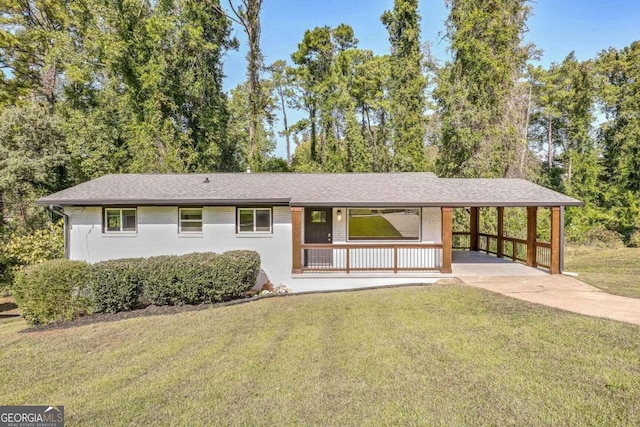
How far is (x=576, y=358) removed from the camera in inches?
185

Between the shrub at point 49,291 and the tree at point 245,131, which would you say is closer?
the shrub at point 49,291

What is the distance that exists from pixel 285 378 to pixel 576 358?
4130mm

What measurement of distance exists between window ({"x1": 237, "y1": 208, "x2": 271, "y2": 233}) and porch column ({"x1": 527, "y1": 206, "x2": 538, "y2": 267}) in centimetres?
899

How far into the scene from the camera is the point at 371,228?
37.0 ft

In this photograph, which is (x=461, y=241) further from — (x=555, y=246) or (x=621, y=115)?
(x=621, y=115)

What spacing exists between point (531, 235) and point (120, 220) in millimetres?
14119

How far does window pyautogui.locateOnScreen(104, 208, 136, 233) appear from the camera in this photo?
1103 centimetres

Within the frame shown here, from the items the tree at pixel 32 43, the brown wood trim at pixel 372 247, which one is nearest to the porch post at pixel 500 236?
the brown wood trim at pixel 372 247

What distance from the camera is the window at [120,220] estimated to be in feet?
36.2

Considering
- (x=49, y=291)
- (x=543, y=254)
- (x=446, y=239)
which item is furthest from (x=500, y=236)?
(x=49, y=291)

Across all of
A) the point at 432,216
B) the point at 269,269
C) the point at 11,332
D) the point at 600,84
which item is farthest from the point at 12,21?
the point at 600,84

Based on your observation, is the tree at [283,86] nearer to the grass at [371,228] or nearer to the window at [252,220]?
the window at [252,220]

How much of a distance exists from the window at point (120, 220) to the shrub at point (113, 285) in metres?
2.41

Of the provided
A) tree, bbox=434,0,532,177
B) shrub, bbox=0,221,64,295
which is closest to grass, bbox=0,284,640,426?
shrub, bbox=0,221,64,295
